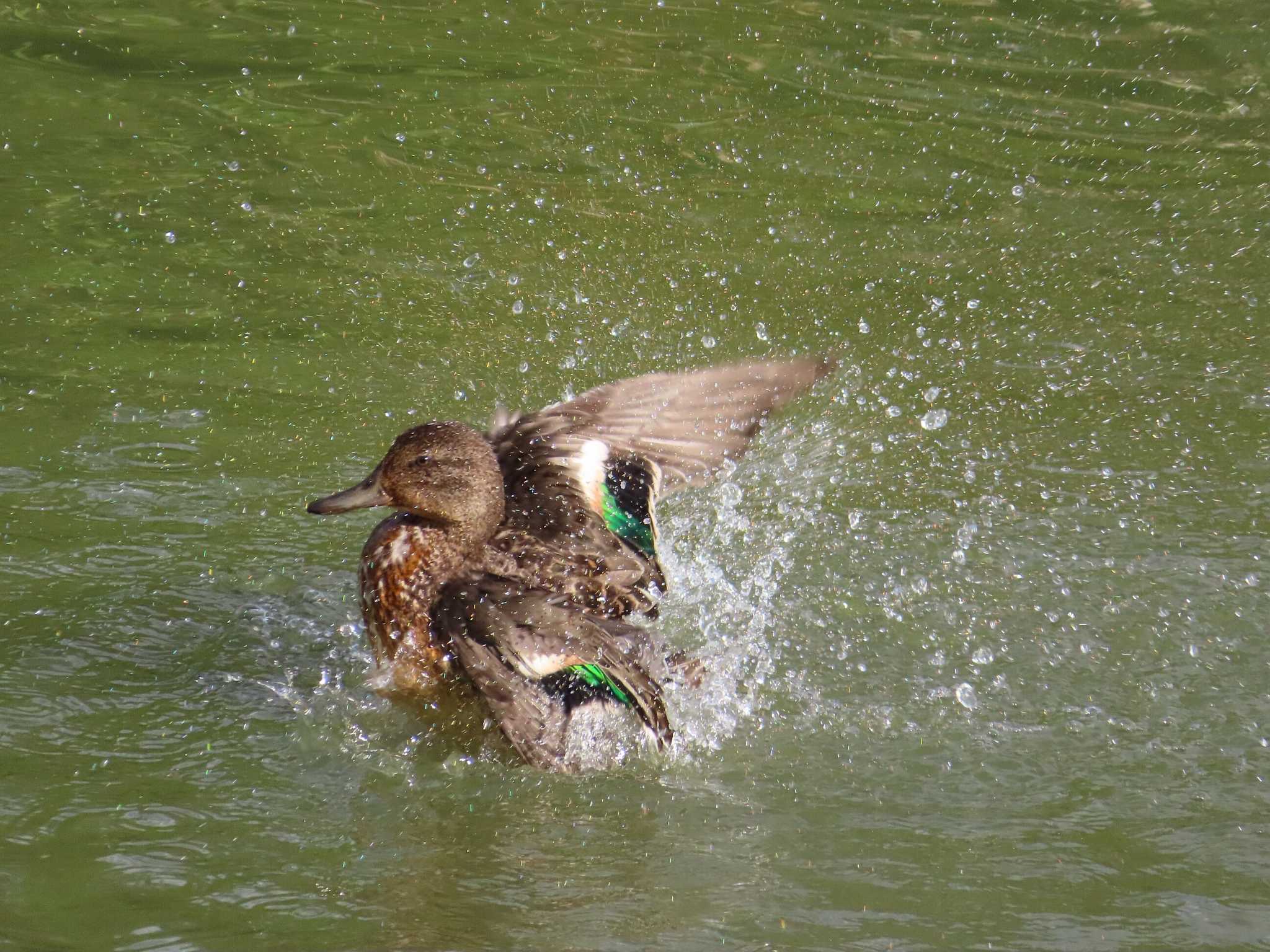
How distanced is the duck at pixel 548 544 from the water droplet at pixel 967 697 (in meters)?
0.83

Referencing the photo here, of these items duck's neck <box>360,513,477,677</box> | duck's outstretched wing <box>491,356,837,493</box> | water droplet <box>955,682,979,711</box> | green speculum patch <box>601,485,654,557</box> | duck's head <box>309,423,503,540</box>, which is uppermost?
duck's outstretched wing <box>491,356,837,493</box>

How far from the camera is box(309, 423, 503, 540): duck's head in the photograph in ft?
15.7

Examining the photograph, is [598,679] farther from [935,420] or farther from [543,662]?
[935,420]

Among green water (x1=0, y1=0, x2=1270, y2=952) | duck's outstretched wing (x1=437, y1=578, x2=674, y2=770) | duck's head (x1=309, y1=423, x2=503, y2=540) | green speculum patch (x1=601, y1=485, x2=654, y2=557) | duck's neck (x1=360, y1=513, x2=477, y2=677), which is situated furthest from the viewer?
green speculum patch (x1=601, y1=485, x2=654, y2=557)

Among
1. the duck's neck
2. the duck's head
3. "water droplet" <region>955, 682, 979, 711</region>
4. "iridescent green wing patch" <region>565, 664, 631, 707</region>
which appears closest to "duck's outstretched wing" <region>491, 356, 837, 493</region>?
the duck's head

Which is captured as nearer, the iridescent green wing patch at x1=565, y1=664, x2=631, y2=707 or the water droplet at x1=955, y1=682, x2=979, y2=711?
→ the iridescent green wing patch at x1=565, y1=664, x2=631, y2=707

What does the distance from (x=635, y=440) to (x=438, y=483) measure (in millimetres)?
887

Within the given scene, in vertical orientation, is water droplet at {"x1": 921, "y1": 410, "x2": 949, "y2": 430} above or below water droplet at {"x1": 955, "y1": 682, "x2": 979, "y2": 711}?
above

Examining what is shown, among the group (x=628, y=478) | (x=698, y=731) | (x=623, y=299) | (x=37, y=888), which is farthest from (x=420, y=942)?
(x=623, y=299)

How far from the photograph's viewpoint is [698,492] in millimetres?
6027

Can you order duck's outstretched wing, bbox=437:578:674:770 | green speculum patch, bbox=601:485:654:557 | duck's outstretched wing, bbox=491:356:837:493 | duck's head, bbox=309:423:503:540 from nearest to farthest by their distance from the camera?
duck's outstretched wing, bbox=437:578:674:770 < duck's head, bbox=309:423:503:540 < green speculum patch, bbox=601:485:654:557 < duck's outstretched wing, bbox=491:356:837:493

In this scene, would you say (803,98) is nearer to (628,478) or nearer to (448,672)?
(628,478)

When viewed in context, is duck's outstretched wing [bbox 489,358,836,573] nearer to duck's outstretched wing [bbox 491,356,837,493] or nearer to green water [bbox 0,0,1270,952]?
duck's outstretched wing [bbox 491,356,837,493]

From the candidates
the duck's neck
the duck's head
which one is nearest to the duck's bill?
the duck's head
